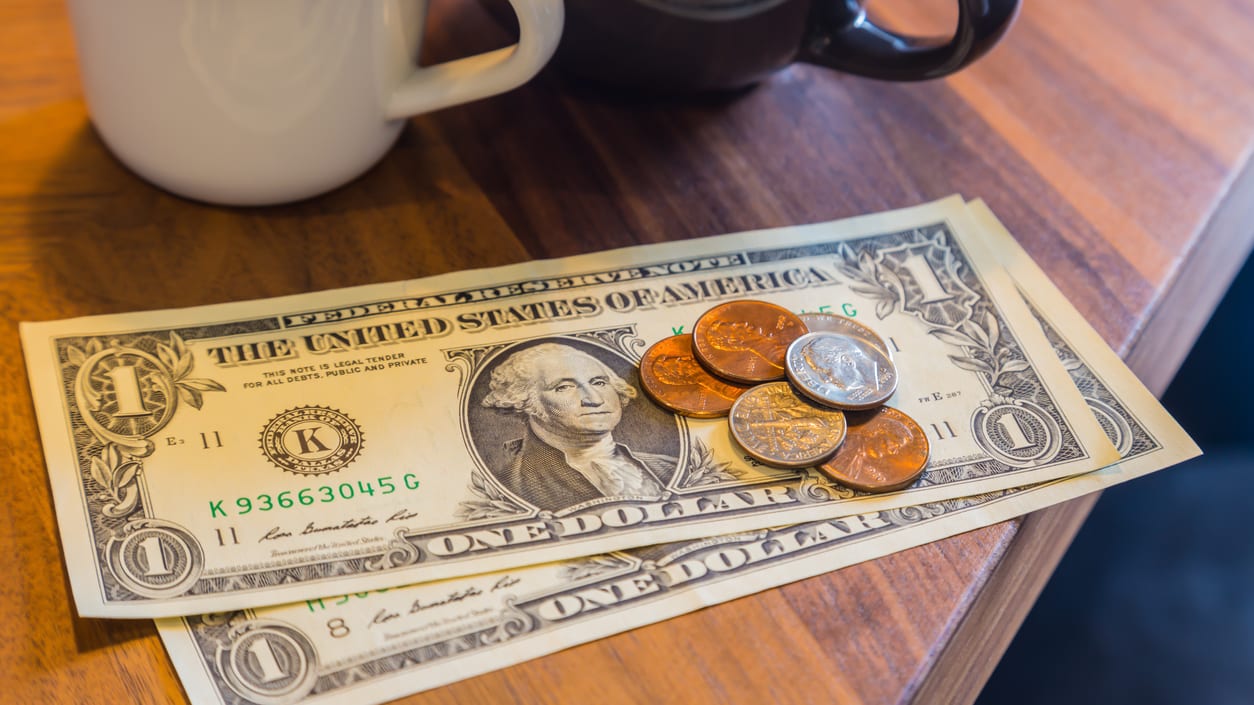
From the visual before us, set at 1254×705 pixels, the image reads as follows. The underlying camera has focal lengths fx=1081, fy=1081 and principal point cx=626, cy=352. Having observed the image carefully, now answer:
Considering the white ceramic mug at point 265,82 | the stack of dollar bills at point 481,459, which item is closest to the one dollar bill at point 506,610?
the stack of dollar bills at point 481,459

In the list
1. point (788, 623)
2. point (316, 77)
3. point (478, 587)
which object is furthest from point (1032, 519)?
point (316, 77)

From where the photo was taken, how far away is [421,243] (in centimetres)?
53

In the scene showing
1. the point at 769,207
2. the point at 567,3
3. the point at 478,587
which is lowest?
the point at 478,587

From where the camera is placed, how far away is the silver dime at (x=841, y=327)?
19.8 inches

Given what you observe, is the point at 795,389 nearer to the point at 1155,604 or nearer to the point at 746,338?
the point at 746,338

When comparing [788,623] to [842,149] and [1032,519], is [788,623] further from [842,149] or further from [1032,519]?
[842,149]

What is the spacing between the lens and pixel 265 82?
44cm

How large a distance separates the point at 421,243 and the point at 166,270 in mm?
116

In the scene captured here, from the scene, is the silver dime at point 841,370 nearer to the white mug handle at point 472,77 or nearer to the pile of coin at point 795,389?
the pile of coin at point 795,389

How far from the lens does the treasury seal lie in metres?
0.42

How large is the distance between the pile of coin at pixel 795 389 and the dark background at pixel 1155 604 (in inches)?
10.6

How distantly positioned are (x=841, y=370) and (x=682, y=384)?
71mm

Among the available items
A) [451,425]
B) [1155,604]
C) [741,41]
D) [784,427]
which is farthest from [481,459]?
[1155,604]

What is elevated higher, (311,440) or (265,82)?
(265,82)
